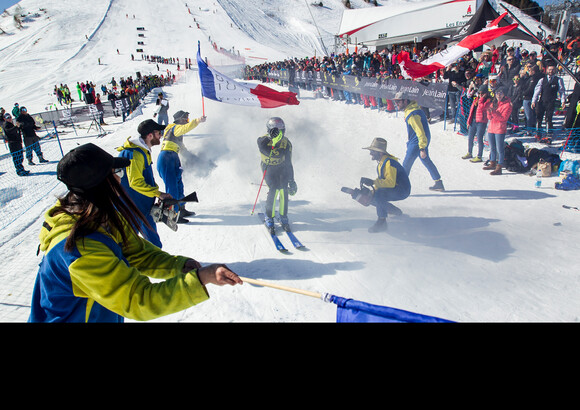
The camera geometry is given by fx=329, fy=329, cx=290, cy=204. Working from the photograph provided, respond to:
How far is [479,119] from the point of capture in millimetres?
8578

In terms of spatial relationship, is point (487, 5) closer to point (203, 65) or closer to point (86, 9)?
point (203, 65)

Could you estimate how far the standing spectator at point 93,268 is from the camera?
1.46 m

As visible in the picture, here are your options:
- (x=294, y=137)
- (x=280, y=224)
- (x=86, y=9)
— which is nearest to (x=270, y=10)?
(x=86, y=9)

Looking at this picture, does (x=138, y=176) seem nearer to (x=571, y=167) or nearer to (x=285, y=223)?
(x=285, y=223)

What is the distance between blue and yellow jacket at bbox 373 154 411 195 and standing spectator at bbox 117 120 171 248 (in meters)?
3.47

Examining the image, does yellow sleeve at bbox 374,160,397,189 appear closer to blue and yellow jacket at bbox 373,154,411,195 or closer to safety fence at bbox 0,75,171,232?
blue and yellow jacket at bbox 373,154,411,195

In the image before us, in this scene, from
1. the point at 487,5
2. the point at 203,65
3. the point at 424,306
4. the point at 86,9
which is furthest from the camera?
the point at 86,9

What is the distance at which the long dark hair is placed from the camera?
4.90ft

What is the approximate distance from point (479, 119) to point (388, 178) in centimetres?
478

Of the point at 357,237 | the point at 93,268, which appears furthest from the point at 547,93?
the point at 93,268

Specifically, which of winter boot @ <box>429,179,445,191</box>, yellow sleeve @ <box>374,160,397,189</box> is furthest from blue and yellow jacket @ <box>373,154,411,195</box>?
winter boot @ <box>429,179,445,191</box>

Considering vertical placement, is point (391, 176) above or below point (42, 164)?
above
